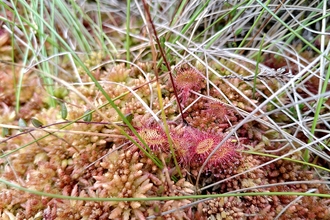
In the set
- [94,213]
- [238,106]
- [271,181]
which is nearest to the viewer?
[94,213]

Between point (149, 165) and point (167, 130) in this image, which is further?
point (149, 165)

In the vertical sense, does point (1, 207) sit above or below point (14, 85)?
below

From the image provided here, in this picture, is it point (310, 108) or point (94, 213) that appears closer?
point (94, 213)

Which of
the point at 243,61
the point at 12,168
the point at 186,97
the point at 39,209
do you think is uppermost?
the point at 243,61

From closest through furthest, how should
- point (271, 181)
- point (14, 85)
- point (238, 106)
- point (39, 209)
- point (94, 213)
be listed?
point (94, 213)
point (39, 209)
point (271, 181)
point (238, 106)
point (14, 85)

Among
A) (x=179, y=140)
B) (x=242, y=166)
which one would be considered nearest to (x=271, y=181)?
(x=242, y=166)

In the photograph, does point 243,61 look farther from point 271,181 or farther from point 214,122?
point 271,181

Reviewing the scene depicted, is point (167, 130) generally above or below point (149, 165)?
above
